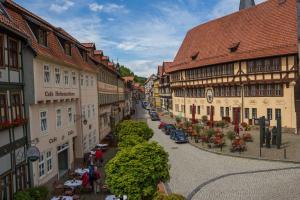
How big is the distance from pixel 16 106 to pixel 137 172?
6.30 m

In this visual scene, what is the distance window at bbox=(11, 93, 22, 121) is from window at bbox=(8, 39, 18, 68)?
1.34 metres

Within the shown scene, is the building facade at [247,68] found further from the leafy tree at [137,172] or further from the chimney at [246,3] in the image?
the leafy tree at [137,172]

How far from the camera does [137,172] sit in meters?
13.4

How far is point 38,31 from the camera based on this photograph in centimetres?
1886

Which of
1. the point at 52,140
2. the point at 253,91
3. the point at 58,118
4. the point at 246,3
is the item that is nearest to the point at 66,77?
the point at 58,118

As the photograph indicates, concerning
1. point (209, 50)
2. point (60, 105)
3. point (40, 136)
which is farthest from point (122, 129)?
point (209, 50)

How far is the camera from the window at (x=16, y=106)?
15078 millimetres

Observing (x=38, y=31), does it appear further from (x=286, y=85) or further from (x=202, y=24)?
(x=202, y=24)

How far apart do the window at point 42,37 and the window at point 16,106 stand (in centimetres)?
425

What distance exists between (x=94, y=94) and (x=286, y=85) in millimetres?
19834

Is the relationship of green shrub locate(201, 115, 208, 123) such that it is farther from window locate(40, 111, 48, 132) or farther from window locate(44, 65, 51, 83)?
window locate(44, 65, 51, 83)

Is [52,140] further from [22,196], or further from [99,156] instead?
[22,196]

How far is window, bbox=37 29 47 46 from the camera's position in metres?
18.9

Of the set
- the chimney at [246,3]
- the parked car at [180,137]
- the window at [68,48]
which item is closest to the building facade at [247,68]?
the chimney at [246,3]
